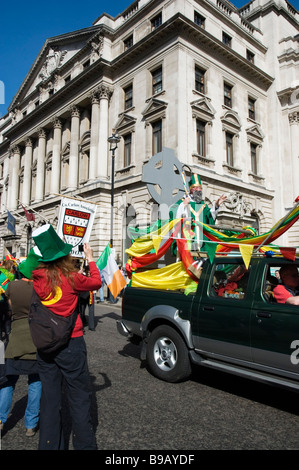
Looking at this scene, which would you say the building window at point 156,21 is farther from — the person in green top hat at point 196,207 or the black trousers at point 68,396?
the black trousers at point 68,396

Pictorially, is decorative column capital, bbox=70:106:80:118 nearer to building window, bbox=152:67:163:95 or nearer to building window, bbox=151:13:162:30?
building window, bbox=152:67:163:95

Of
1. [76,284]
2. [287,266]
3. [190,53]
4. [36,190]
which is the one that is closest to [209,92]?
[190,53]

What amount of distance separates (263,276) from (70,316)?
2.46 m

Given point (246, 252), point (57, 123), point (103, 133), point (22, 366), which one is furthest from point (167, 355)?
point (57, 123)

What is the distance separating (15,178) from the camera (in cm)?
3812

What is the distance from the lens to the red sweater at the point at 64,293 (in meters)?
2.78

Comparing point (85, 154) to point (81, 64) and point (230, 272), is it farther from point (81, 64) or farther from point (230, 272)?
point (230, 272)

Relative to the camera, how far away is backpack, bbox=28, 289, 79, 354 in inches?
104

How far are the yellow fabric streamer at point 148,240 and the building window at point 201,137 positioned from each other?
54.9ft

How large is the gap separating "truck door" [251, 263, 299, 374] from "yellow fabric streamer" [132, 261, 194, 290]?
1.38 m

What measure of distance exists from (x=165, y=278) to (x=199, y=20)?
77.4 feet

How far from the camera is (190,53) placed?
21734 mm

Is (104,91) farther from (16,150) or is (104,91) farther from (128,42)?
(16,150)

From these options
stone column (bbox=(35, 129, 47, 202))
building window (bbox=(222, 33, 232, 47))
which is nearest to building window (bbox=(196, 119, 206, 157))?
building window (bbox=(222, 33, 232, 47))
